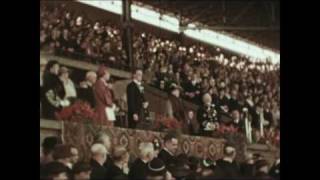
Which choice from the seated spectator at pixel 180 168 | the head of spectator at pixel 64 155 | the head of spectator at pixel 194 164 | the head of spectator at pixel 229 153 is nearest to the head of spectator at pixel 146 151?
the seated spectator at pixel 180 168

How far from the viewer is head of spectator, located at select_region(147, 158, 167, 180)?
4.47 m

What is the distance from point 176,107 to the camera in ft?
15.1

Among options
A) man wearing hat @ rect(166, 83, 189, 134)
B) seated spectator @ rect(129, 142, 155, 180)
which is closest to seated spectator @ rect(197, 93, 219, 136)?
man wearing hat @ rect(166, 83, 189, 134)

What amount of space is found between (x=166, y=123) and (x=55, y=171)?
1043mm

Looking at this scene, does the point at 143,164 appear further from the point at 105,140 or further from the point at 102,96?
the point at 102,96

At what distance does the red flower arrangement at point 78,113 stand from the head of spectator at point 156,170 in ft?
2.12

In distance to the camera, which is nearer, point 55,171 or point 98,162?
point 55,171

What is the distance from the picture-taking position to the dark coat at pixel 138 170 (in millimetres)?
4430

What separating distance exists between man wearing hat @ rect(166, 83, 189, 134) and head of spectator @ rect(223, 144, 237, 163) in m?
0.42

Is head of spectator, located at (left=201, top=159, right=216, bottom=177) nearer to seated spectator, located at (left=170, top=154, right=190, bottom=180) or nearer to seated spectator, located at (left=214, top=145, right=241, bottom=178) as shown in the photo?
seated spectator, located at (left=214, top=145, right=241, bottom=178)

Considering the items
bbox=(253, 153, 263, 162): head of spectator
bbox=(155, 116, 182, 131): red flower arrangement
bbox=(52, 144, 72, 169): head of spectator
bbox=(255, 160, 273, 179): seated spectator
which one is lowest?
bbox=(255, 160, 273, 179): seated spectator

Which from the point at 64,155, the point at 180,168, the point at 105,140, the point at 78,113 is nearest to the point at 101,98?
the point at 78,113

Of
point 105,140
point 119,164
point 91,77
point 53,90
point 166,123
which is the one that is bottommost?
point 119,164

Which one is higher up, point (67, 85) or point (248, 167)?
point (67, 85)
